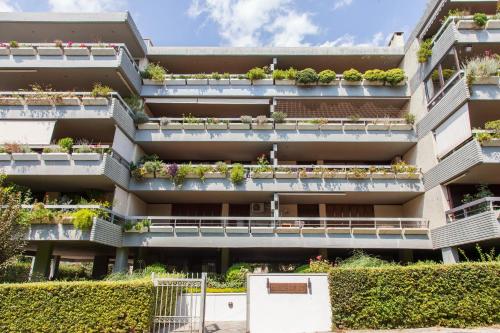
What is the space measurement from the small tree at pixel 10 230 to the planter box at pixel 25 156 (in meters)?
1.69

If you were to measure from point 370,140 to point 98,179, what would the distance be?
52.5 ft

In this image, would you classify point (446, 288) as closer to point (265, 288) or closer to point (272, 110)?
point (265, 288)

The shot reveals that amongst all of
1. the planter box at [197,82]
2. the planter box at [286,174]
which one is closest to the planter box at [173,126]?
the planter box at [197,82]

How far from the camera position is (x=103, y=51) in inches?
806

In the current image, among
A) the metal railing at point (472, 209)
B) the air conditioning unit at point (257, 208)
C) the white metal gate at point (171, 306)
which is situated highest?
the air conditioning unit at point (257, 208)

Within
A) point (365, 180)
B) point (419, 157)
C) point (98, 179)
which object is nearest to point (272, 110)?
point (365, 180)

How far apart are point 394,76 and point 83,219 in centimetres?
2004

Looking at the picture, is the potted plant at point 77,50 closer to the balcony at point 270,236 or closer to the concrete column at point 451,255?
the balcony at point 270,236

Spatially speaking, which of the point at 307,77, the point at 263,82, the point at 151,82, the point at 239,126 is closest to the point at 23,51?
the point at 151,82

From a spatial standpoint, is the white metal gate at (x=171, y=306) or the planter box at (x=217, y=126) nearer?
the white metal gate at (x=171, y=306)

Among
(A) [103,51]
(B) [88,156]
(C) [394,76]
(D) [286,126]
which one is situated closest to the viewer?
(B) [88,156]

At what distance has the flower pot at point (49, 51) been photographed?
67.2ft

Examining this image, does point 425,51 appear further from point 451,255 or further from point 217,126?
point 217,126

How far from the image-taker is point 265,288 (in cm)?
1216
